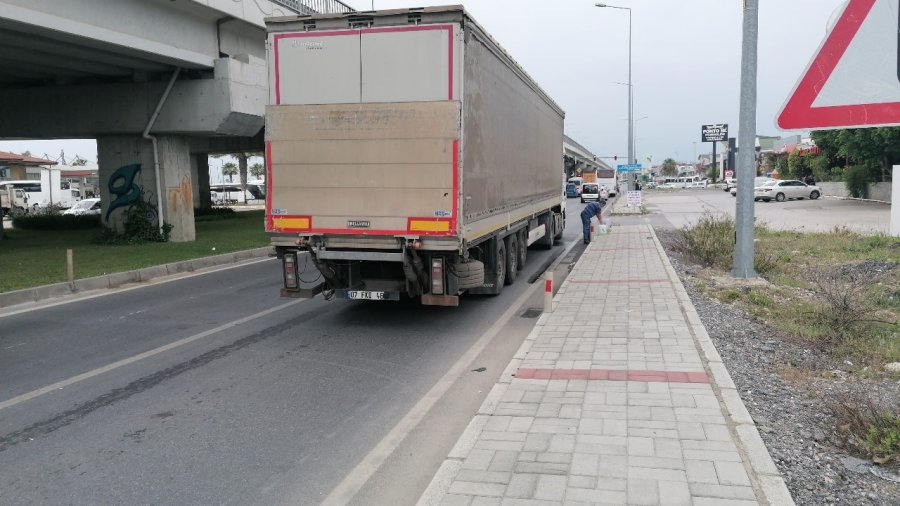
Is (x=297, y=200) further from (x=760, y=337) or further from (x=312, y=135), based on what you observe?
(x=760, y=337)

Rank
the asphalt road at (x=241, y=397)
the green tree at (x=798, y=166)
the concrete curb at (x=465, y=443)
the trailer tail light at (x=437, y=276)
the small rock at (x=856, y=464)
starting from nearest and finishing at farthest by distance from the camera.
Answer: the concrete curb at (x=465, y=443), the small rock at (x=856, y=464), the asphalt road at (x=241, y=397), the trailer tail light at (x=437, y=276), the green tree at (x=798, y=166)

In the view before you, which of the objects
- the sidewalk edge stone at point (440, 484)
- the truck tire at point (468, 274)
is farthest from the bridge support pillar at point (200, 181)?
the sidewalk edge stone at point (440, 484)

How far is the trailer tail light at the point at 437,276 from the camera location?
8336 millimetres

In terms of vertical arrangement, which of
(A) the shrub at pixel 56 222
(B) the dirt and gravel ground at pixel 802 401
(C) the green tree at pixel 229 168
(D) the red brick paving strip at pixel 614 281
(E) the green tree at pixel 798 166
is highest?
(C) the green tree at pixel 229 168

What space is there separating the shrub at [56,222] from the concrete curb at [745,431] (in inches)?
1158

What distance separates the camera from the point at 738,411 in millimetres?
4898

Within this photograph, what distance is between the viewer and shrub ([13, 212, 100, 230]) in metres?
29.1

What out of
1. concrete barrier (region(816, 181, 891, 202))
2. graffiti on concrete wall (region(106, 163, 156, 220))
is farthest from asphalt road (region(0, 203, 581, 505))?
concrete barrier (region(816, 181, 891, 202))

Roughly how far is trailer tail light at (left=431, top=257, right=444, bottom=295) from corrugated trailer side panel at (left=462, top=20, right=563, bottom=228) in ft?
2.17

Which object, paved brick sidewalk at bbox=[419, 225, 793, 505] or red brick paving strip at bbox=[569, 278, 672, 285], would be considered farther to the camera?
red brick paving strip at bbox=[569, 278, 672, 285]

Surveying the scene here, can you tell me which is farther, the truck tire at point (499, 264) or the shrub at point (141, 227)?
the shrub at point (141, 227)

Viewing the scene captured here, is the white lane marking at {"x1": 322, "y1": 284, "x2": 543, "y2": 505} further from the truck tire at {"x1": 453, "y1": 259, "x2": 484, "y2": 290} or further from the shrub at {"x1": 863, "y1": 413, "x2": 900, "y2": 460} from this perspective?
the shrub at {"x1": 863, "y1": 413, "x2": 900, "y2": 460}

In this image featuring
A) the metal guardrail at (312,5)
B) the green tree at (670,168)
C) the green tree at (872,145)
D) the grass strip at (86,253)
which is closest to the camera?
the grass strip at (86,253)

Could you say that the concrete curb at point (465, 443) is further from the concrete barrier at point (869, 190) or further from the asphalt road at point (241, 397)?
the concrete barrier at point (869, 190)
